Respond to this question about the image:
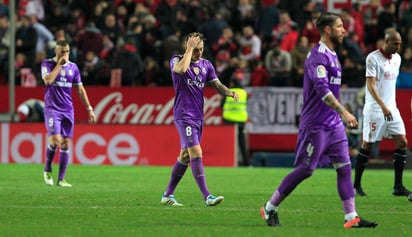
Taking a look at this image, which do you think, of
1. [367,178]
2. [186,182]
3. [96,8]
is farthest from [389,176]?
[96,8]

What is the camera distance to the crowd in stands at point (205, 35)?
2855 centimetres

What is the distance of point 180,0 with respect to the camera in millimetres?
31516

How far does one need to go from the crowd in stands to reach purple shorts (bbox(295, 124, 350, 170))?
16.1 m

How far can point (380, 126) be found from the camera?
A: 657 inches

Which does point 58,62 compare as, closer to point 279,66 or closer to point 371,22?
point 279,66

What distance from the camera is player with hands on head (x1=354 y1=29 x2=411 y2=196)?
1631 centimetres

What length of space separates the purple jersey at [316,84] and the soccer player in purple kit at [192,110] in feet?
9.45

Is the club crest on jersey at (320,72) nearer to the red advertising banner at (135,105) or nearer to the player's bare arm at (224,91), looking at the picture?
the player's bare arm at (224,91)

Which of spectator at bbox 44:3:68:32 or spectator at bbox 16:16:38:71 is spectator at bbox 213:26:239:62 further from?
spectator at bbox 44:3:68:32

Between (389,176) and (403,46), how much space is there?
657cm

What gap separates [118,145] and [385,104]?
12.2m

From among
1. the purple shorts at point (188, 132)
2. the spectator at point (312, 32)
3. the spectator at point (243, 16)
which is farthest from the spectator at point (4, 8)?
the purple shorts at point (188, 132)

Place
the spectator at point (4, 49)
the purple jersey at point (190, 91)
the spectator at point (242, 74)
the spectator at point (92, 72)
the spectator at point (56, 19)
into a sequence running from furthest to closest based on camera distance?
the spectator at point (56, 19) < the spectator at point (4, 49) < the spectator at point (92, 72) < the spectator at point (242, 74) < the purple jersey at point (190, 91)

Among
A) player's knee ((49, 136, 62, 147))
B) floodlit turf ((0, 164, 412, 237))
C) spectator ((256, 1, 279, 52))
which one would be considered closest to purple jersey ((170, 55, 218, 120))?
floodlit turf ((0, 164, 412, 237))
